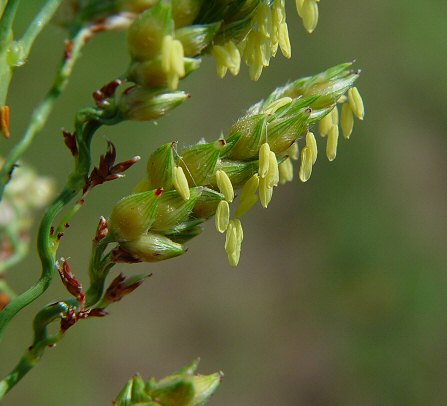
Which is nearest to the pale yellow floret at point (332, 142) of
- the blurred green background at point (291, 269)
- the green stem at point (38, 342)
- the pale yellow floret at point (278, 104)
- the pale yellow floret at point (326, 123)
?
the pale yellow floret at point (326, 123)

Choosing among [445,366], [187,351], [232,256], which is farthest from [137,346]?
[232,256]

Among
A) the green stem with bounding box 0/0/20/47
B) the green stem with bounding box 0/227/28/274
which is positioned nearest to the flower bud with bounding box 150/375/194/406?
the green stem with bounding box 0/0/20/47

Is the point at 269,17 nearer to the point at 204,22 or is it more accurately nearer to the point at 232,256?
the point at 204,22

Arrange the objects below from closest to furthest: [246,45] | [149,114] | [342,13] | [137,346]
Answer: [149,114]
[246,45]
[137,346]
[342,13]

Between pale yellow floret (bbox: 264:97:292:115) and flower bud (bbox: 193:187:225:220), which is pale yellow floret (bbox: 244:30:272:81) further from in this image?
flower bud (bbox: 193:187:225:220)

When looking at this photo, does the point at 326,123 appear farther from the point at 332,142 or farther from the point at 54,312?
the point at 54,312

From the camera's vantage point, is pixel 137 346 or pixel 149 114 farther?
pixel 137 346

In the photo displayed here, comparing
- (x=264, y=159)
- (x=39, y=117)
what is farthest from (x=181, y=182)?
(x=39, y=117)
